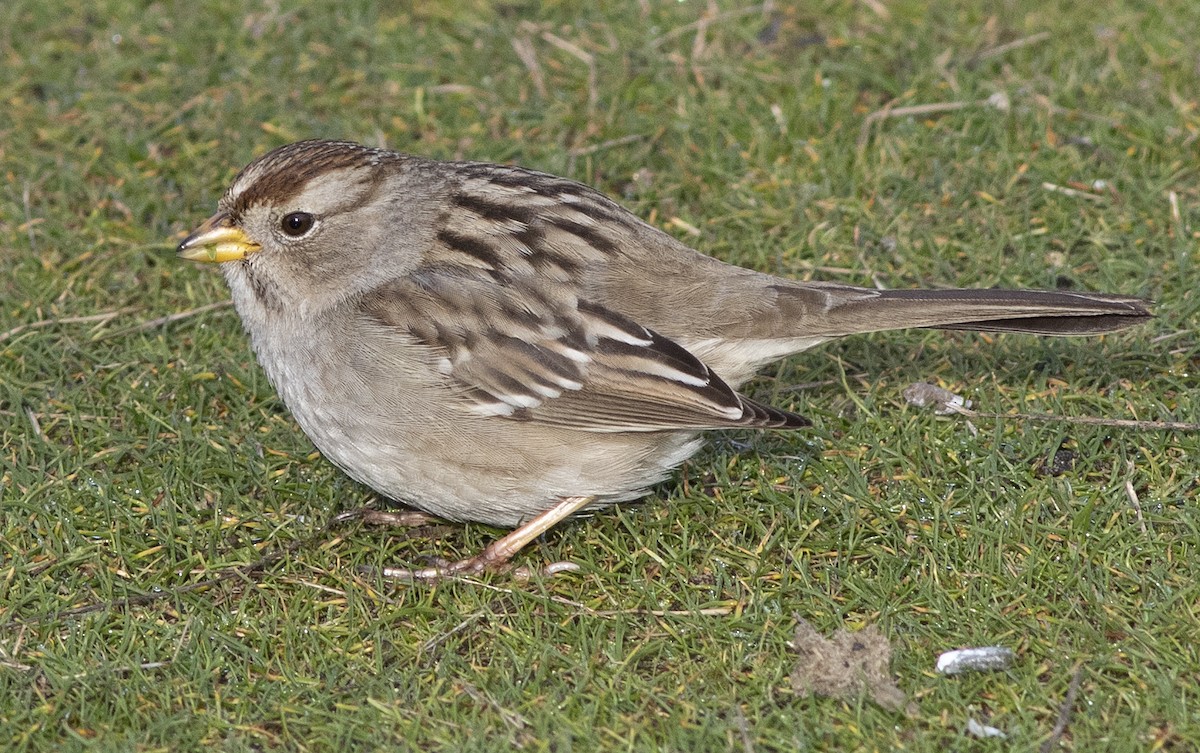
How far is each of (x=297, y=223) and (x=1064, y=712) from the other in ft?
8.83

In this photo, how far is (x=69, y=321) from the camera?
5.47m

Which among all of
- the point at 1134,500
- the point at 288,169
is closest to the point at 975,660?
the point at 1134,500

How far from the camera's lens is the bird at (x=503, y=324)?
14.1 ft

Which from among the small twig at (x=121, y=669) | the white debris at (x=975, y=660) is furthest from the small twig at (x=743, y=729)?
the small twig at (x=121, y=669)

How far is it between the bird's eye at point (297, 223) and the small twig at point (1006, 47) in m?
3.53

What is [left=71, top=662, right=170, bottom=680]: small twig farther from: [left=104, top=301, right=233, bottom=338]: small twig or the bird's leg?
[left=104, top=301, right=233, bottom=338]: small twig

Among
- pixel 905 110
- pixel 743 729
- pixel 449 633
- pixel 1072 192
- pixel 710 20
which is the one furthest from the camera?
pixel 710 20

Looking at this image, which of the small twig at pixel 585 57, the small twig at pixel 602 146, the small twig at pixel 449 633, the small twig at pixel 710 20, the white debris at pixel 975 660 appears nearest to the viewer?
the white debris at pixel 975 660

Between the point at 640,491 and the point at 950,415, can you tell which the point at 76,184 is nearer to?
the point at 640,491

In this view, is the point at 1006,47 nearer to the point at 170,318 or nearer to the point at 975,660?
the point at 975,660

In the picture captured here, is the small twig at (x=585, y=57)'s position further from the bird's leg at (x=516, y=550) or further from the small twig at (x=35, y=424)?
the small twig at (x=35, y=424)

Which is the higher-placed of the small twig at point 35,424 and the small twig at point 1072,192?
the small twig at point 35,424

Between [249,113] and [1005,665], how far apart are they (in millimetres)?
4315

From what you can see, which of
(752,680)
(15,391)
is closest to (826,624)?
(752,680)
